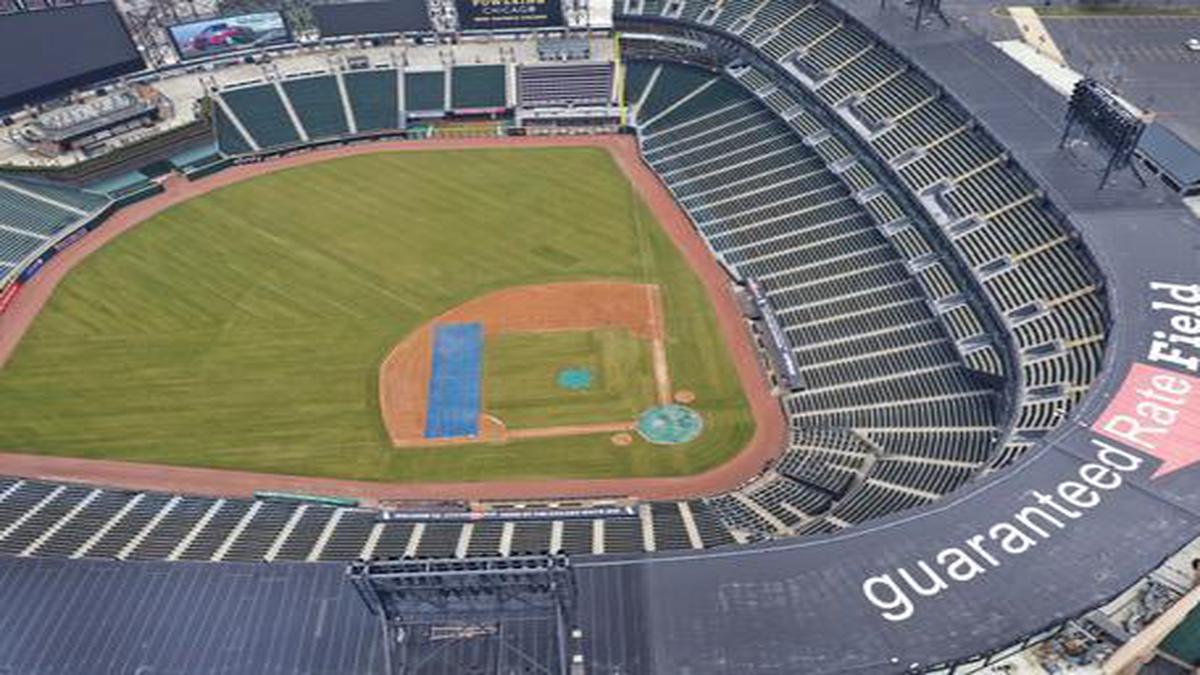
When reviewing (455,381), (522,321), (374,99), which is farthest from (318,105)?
(455,381)

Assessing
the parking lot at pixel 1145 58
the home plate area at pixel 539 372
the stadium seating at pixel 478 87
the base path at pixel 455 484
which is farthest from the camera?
the stadium seating at pixel 478 87

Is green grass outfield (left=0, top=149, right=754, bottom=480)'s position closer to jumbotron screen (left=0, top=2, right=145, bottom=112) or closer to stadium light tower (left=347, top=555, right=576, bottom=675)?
jumbotron screen (left=0, top=2, right=145, bottom=112)

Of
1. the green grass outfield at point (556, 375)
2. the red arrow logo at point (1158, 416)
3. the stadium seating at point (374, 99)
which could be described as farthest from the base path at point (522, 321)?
the stadium seating at point (374, 99)

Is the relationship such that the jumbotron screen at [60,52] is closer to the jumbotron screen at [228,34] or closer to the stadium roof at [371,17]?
the jumbotron screen at [228,34]

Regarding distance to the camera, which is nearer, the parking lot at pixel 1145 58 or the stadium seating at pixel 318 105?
the parking lot at pixel 1145 58

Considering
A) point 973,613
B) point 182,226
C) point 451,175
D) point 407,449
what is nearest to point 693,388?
point 407,449

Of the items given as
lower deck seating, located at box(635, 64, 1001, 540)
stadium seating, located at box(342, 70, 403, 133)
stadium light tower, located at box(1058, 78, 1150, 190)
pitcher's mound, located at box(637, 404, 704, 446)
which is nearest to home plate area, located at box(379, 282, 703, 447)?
pitcher's mound, located at box(637, 404, 704, 446)
